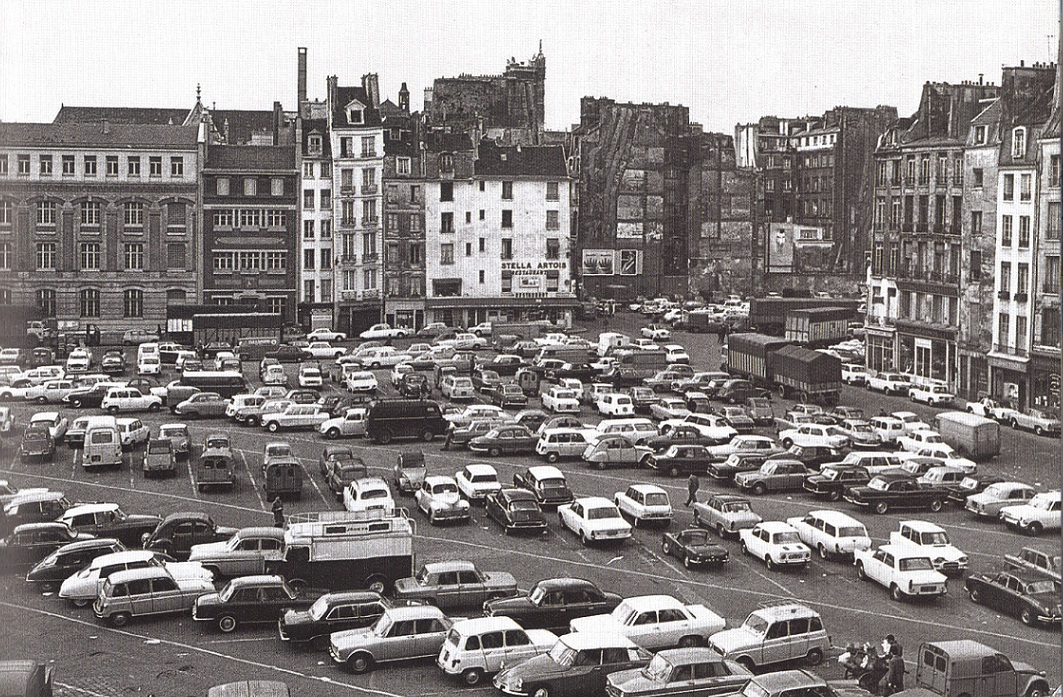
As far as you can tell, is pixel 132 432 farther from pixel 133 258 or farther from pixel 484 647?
pixel 133 258

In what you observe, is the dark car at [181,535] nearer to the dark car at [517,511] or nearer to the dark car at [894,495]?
the dark car at [517,511]

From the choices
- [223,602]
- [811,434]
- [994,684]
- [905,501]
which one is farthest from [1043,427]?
[223,602]

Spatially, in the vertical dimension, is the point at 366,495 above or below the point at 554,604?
above

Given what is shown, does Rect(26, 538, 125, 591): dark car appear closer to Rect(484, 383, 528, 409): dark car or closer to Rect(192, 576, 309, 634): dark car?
Rect(192, 576, 309, 634): dark car

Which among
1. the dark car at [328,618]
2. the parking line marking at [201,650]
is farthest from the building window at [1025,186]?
the parking line marking at [201,650]

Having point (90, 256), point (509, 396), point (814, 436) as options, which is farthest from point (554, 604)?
point (90, 256)

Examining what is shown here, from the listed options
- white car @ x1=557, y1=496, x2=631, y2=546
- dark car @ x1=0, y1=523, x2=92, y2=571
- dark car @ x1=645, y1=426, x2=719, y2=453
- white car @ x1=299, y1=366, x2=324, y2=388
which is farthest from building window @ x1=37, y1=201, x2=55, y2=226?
white car @ x1=557, y1=496, x2=631, y2=546
